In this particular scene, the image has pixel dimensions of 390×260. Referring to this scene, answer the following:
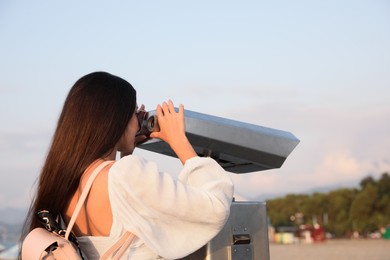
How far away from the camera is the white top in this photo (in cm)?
171

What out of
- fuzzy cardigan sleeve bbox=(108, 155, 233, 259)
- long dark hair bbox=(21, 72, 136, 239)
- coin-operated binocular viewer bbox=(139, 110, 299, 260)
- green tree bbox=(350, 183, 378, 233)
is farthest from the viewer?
green tree bbox=(350, 183, 378, 233)

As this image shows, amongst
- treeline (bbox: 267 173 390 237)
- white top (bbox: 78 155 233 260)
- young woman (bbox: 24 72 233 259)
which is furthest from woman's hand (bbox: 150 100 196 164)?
treeline (bbox: 267 173 390 237)

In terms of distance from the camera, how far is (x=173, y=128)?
198cm

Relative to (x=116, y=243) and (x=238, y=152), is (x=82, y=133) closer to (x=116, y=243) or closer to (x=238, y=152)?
(x=116, y=243)

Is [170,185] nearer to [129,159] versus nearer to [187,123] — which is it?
[129,159]

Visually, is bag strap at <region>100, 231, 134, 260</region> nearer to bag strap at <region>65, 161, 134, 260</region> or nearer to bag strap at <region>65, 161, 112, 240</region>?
bag strap at <region>65, 161, 134, 260</region>

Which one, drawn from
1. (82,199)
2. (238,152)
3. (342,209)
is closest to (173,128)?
(238,152)

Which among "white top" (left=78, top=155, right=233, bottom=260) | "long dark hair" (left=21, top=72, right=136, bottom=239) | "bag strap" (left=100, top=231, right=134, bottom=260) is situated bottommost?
"bag strap" (left=100, top=231, right=134, bottom=260)

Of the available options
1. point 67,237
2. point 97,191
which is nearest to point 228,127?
point 97,191

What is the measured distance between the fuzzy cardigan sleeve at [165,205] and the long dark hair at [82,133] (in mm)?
134

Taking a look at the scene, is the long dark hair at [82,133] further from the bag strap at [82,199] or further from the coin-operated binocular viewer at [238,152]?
the coin-operated binocular viewer at [238,152]

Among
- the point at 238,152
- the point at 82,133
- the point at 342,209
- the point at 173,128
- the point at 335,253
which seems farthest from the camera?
the point at 342,209

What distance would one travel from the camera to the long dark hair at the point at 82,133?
182 centimetres

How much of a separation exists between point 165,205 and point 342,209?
7343cm
